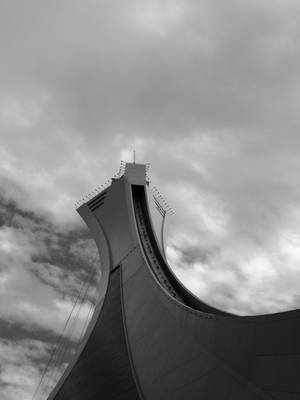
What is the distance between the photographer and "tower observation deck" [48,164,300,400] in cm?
633

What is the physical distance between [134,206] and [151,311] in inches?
372

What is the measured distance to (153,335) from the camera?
12.4 meters

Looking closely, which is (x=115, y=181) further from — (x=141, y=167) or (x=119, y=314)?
(x=119, y=314)

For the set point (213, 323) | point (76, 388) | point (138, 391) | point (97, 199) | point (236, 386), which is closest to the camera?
point (236, 386)

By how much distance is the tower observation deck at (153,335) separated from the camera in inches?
249

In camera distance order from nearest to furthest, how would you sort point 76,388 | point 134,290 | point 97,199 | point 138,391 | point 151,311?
point 138,391 < point 151,311 < point 76,388 < point 134,290 < point 97,199

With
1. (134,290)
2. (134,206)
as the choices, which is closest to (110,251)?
(134,206)

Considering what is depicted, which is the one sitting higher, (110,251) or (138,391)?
(110,251)

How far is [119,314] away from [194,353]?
8.47 metres

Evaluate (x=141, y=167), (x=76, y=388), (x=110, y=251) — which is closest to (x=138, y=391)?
(x=76, y=388)

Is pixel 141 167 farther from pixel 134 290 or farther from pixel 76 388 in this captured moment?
pixel 76 388

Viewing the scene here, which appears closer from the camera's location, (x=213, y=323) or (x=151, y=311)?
(x=213, y=323)

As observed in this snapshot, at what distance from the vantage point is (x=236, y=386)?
6855 millimetres

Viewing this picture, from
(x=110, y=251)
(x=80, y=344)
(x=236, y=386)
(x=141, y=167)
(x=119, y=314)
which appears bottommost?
(x=236, y=386)
